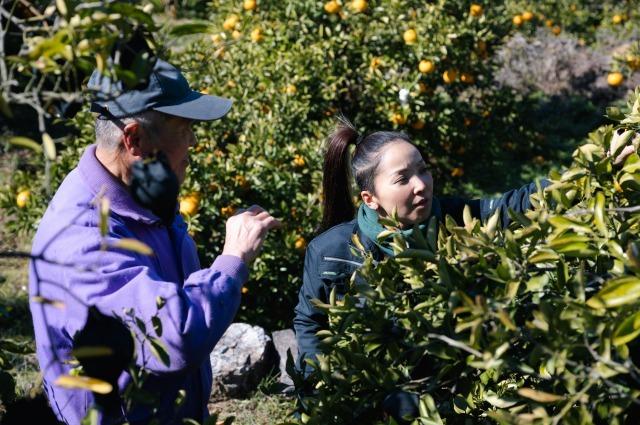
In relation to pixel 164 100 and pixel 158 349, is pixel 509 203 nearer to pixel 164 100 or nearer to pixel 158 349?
pixel 164 100

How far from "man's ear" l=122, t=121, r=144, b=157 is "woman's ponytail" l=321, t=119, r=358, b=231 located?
3.78ft

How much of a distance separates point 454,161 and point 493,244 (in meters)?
4.42

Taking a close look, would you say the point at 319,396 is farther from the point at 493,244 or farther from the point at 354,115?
the point at 354,115

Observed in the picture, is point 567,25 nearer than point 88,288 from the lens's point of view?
No

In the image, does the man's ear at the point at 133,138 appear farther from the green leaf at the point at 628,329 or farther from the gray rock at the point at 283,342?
the gray rock at the point at 283,342

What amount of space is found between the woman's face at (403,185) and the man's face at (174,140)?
2.66 feet

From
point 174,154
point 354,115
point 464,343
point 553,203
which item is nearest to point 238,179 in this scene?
point 354,115

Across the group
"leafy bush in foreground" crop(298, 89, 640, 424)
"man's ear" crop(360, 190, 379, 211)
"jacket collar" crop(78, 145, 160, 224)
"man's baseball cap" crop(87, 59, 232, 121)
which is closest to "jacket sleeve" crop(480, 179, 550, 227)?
"man's ear" crop(360, 190, 379, 211)

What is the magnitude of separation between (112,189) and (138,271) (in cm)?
26

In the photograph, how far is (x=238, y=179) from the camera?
13.1 feet

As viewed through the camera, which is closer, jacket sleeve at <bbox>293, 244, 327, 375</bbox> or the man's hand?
the man's hand

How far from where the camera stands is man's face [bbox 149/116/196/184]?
1.87 meters

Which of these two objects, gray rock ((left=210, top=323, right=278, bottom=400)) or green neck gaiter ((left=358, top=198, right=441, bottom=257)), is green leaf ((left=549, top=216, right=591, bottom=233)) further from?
gray rock ((left=210, top=323, right=278, bottom=400))

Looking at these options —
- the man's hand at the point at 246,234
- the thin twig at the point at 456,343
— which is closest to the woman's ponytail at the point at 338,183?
the man's hand at the point at 246,234
